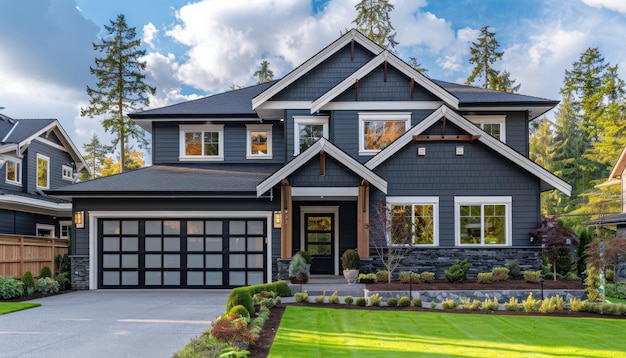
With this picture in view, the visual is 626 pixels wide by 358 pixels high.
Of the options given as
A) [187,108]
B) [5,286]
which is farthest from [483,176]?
[5,286]

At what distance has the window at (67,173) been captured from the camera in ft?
88.8

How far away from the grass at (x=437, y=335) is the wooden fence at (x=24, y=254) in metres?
10.0

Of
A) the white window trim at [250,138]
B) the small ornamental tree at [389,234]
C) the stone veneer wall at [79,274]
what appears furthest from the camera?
the white window trim at [250,138]

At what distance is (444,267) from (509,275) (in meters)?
1.92

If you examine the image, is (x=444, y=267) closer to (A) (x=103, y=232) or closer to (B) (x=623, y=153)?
(A) (x=103, y=232)

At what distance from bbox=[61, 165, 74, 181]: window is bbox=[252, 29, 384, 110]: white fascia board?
13.8m

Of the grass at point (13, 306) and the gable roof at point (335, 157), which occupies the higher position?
the gable roof at point (335, 157)

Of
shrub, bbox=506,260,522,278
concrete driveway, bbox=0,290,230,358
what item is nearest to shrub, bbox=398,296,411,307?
concrete driveway, bbox=0,290,230,358

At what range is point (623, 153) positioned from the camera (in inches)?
1078

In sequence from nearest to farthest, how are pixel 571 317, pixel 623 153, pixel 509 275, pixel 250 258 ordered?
pixel 571 317 < pixel 509 275 < pixel 250 258 < pixel 623 153

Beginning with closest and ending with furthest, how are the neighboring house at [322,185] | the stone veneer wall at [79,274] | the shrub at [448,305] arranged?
the shrub at [448,305] < the neighboring house at [322,185] < the stone veneer wall at [79,274]

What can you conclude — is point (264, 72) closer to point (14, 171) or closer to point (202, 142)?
point (14, 171)

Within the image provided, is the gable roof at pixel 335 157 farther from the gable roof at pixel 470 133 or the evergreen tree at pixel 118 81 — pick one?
the evergreen tree at pixel 118 81

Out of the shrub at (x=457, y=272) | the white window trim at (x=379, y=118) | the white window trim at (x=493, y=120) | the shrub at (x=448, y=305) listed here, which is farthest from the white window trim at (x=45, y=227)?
the white window trim at (x=493, y=120)
